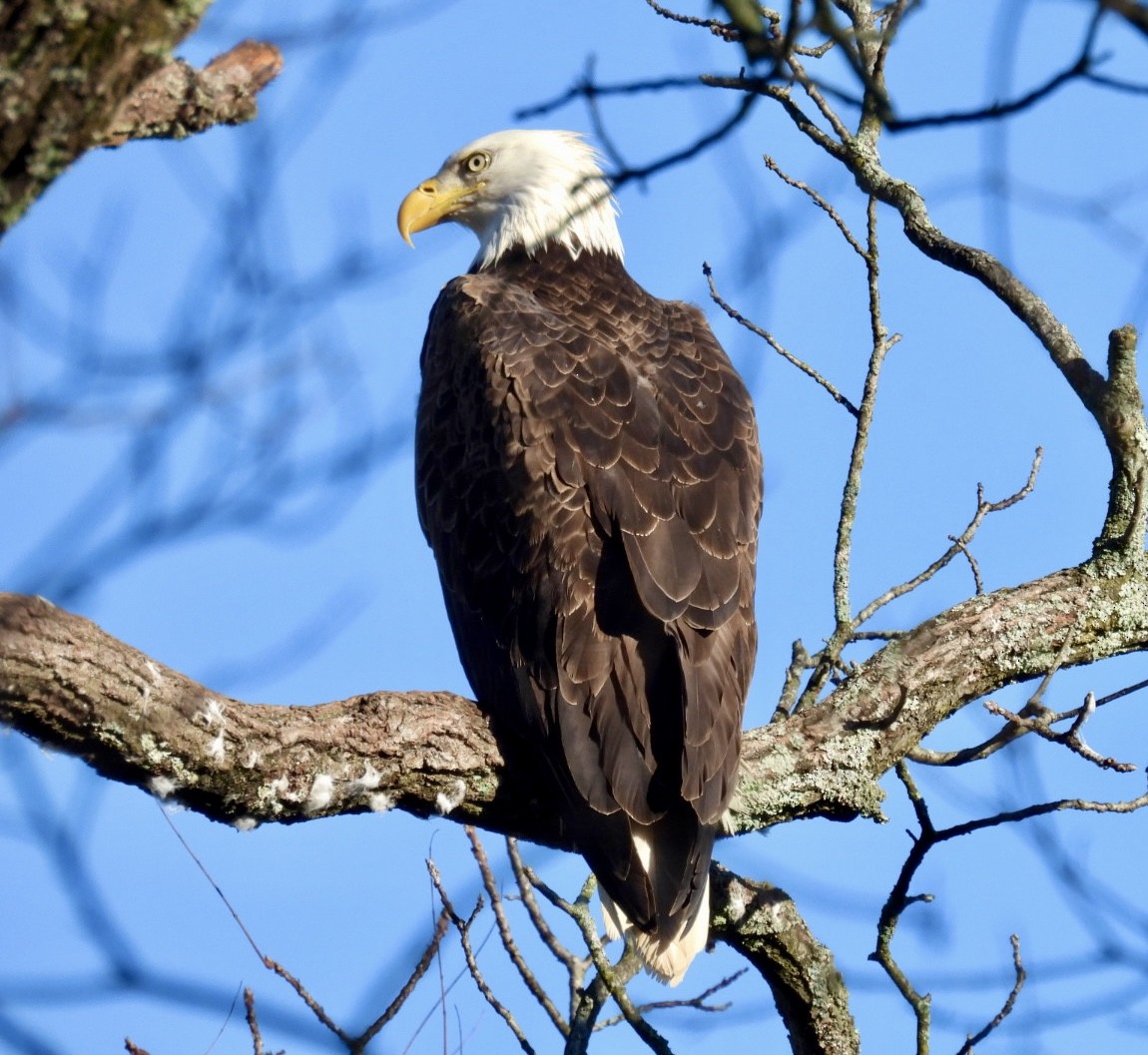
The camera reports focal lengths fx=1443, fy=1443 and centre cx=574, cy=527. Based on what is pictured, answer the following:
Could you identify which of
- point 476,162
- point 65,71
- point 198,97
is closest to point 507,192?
point 476,162

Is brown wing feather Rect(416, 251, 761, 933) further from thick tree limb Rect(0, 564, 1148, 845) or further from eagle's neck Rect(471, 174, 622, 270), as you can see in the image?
eagle's neck Rect(471, 174, 622, 270)

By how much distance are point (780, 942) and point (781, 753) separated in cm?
56

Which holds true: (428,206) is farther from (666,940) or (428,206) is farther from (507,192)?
(666,940)

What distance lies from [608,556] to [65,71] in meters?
2.85

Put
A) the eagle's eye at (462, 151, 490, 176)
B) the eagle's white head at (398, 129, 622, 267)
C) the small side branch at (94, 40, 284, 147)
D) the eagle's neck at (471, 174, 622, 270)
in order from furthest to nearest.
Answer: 1. the eagle's eye at (462, 151, 490, 176)
2. the eagle's white head at (398, 129, 622, 267)
3. the eagle's neck at (471, 174, 622, 270)
4. the small side branch at (94, 40, 284, 147)

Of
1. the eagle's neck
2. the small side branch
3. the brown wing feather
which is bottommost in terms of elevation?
the small side branch

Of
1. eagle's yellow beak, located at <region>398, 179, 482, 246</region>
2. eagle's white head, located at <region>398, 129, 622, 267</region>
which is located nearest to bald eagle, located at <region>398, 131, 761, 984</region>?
eagle's white head, located at <region>398, 129, 622, 267</region>

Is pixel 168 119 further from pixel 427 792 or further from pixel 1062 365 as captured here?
pixel 1062 365

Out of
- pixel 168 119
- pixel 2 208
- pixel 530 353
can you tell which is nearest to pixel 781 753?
pixel 530 353

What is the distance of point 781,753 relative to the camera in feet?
14.4

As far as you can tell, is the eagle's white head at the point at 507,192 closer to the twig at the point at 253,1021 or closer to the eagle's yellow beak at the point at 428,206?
the eagle's yellow beak at the point at 428,206

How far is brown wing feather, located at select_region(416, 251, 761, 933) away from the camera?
4.14 metres

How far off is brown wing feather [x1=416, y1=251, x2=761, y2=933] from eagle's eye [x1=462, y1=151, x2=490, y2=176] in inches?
68.2

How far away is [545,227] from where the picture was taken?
6574 millimetres
